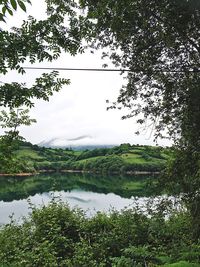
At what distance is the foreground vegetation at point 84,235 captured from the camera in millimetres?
11109

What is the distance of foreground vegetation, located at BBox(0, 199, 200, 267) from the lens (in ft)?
36.4

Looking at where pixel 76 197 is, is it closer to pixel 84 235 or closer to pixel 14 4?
pixel 84 235

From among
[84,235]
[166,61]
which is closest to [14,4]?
[166,61]

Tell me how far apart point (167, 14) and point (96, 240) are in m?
7.82

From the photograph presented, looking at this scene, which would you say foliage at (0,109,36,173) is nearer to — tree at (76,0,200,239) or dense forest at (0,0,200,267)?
dense forest at (0,0,200,267)

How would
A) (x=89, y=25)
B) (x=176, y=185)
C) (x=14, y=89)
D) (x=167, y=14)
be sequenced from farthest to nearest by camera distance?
1. (x=176, y=185)
2. (x=167, y=14)
3. (x=89, y=25)
4. (x=14, y=89)

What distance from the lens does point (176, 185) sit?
1070 cm

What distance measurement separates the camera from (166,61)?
1048cm

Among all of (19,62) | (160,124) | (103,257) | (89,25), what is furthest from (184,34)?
(103,257)

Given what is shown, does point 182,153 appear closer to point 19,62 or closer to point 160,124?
point 160,124

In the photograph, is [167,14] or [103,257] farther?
[103,257]

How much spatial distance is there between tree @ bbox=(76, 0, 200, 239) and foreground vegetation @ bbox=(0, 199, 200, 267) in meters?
1.75

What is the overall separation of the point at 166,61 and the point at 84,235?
719 centimetres

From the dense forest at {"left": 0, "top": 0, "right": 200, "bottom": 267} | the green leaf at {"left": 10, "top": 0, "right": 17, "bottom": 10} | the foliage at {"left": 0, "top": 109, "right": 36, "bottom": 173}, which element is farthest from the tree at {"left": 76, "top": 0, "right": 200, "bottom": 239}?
the green leaf at {"left": 10, "top": 0, "right": 17, "bottom": 10}
